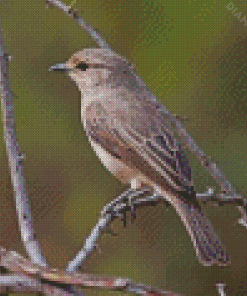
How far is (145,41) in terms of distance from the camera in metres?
2.56

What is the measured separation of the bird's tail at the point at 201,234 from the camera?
1.75 metres

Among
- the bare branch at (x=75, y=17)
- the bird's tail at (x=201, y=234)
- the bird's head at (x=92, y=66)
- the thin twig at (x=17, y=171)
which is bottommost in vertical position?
the bird's tail at (x=201, y=234)

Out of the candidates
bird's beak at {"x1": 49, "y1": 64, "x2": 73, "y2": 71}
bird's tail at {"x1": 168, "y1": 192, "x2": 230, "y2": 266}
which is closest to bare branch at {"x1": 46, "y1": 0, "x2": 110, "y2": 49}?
bird's beak at {"x1": 49, "y1": 64, "x2": 73, "y2": 71}

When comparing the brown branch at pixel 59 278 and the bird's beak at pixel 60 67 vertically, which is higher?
the bird's beak at pixel 60 67

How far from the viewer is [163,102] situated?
7.57ft

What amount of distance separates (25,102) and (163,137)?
96 centimetres

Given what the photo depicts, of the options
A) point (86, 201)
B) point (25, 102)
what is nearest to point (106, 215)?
point (86, 201)

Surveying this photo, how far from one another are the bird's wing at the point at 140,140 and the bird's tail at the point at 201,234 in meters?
0.10

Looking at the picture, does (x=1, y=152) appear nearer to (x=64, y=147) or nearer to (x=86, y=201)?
(x=64, y=147)

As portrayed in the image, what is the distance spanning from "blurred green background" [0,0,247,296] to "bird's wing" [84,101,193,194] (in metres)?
0.18

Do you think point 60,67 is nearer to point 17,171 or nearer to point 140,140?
point 140,140

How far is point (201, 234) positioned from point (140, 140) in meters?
0.42

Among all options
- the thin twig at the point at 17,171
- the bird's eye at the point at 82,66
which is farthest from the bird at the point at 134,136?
the thin twig at the point at 17,171

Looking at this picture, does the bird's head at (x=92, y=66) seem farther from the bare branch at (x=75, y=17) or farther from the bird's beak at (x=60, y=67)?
the bare branch at (x=75, y=17)
